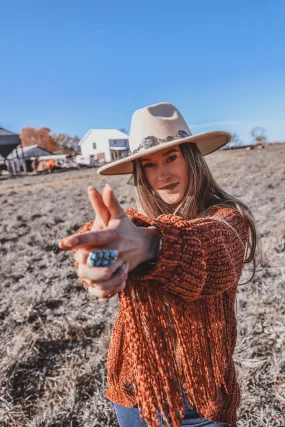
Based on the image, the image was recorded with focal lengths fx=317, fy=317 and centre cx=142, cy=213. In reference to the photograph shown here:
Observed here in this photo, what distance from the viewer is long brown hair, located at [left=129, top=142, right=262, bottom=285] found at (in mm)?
1393

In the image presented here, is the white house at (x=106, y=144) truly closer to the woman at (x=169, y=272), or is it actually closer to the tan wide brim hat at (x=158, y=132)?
the tan wide brim hat at (x=158, y=132)

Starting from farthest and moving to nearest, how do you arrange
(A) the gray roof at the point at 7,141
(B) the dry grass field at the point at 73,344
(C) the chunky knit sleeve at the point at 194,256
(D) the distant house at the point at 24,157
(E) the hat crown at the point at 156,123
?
(D) the distant house at the point at 24,157 < (A) the gray roof at the point at 7,141 < (B) the dry grass field at the point at 73,344 < (E) the hat crown at the point at 156,123 < (C) the chunky knit sleeve at the point at 194,256

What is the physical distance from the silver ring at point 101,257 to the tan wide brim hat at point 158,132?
750mm

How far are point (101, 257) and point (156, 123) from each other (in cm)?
94

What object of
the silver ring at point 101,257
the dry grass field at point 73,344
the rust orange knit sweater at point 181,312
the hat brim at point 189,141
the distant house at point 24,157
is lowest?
the dry grass field at point 73,344

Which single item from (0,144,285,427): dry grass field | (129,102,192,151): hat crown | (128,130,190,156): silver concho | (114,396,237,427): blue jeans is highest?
(129,102,192,151): hat crown

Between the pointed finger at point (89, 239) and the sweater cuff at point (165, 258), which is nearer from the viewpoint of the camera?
the pointed finger at point (89, 239)

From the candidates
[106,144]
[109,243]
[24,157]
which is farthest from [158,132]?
[106,144]

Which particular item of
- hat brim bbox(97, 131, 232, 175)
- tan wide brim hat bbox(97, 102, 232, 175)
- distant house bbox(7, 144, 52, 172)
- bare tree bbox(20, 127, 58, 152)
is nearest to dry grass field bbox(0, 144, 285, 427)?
hat brim bbox(97, 131, 232, 175)

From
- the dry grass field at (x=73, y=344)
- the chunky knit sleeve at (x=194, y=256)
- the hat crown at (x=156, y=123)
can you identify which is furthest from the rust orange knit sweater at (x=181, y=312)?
the dry grass field at (x=73, y=344)

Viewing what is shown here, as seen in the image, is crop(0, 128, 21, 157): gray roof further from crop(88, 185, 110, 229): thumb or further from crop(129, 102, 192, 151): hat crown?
crop(88, 185, 110, 229): thumb

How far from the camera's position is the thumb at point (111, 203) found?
728 millimetres

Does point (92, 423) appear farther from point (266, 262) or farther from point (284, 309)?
point (266, 262)

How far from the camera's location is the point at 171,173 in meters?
1.44
